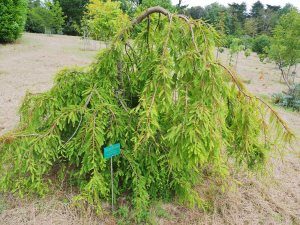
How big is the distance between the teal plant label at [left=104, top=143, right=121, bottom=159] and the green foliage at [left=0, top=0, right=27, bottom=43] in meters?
13.2

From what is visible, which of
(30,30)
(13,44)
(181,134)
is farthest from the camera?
(30,30)

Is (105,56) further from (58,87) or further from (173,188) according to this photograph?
(173,188)

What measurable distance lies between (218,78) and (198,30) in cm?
51

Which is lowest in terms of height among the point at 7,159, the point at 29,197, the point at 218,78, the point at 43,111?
the point at 29,197

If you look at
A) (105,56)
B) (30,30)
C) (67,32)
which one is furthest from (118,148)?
(67,32)

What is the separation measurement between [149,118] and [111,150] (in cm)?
64

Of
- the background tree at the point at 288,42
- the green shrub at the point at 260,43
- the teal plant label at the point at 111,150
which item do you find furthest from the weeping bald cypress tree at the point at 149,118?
the green shrub at the point at 260,43

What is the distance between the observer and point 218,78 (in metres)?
2.10

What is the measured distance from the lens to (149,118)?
2125mm

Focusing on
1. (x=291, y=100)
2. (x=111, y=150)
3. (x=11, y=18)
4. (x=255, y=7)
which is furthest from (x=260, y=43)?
(x=255, y=7)

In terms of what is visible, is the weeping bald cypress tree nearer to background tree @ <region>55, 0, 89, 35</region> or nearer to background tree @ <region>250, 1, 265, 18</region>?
background tree @ <region>55, 0, 89, 35</region>

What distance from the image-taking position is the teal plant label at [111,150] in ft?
8.13

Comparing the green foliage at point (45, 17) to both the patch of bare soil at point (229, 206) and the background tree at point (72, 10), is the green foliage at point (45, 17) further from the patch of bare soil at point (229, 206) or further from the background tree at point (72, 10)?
the patch of bare soil at point (229, 206)

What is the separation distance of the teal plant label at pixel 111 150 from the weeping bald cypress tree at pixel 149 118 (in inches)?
3.6
